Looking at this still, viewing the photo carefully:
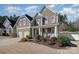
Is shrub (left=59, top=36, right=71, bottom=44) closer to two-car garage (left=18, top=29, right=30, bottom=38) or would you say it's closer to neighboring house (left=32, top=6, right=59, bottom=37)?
neighboring house (left=32, top=6, right=59, bottom=37)

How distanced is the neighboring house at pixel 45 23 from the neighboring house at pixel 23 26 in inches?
3.7

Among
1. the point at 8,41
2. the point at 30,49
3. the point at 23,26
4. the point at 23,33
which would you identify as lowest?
the point at 30,49

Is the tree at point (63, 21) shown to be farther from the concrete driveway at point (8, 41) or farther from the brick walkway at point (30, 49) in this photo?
the concrete driveway at point (8, 41)

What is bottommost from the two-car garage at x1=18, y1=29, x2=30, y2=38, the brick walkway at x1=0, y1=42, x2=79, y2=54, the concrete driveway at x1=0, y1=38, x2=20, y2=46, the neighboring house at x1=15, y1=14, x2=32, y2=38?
the brick walkway at x1=0, y1=42, x2=79, y2=54

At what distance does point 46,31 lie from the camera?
4633mm

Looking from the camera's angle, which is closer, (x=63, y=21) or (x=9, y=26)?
(x=63, y=21)

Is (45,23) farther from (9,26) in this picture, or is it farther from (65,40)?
(9,26)

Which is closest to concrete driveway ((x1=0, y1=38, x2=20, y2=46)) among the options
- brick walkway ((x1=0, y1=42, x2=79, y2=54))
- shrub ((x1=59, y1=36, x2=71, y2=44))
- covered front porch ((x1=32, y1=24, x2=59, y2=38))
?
brick walkway ((x1=0, y1=42, x2=79, y2=54))

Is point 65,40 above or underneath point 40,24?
Result: underneath

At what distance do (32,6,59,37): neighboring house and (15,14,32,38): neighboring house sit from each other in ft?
0.31

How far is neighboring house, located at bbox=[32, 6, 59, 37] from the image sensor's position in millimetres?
4598

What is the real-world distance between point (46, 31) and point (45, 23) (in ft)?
0.48

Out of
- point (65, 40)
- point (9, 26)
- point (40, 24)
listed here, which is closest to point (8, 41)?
point (9, 26)
